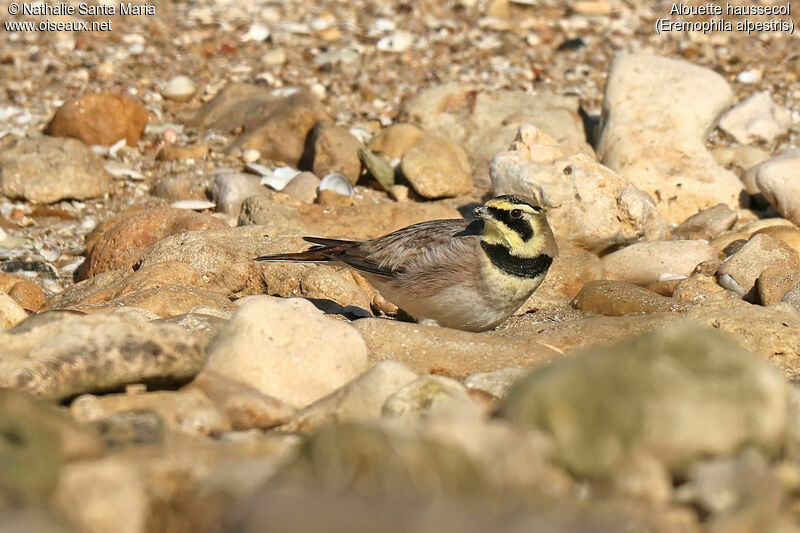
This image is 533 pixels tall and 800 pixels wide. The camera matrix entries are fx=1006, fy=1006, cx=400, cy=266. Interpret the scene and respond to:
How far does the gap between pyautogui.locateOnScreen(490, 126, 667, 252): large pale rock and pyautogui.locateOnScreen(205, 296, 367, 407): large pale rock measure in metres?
4.61

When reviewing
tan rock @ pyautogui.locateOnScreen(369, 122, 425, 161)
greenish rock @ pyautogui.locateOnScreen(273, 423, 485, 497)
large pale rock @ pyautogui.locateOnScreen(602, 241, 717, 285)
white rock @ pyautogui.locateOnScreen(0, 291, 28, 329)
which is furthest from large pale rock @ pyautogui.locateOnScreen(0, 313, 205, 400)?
tan rock @ pyautogui.locateOnScreen(369, 122, 425, 161)

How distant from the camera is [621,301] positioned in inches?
302

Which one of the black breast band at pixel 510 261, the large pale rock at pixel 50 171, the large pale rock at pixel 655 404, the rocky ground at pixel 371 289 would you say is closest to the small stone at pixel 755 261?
the rocky ground at pixel 371 289

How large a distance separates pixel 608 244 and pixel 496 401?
16.3 feet

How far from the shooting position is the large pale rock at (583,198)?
30.9ft

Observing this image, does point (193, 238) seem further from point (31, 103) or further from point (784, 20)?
point (784, 20)

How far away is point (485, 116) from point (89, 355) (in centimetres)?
814

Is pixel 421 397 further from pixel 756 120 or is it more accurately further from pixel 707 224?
pixel 756 120

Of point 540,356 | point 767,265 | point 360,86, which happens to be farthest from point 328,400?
point 360,86

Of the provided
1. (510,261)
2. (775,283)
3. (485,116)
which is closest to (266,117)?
(485,116)

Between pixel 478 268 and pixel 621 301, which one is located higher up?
pixel 478 268

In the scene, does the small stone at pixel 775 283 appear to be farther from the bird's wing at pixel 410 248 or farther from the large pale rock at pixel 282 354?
the large pale rock at pixel 282 354

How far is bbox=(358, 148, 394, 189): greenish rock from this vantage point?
11.2 meters

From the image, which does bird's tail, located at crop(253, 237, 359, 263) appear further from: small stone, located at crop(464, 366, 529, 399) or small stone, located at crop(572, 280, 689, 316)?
small stone, located at crop(464, 366, 529, 399)
